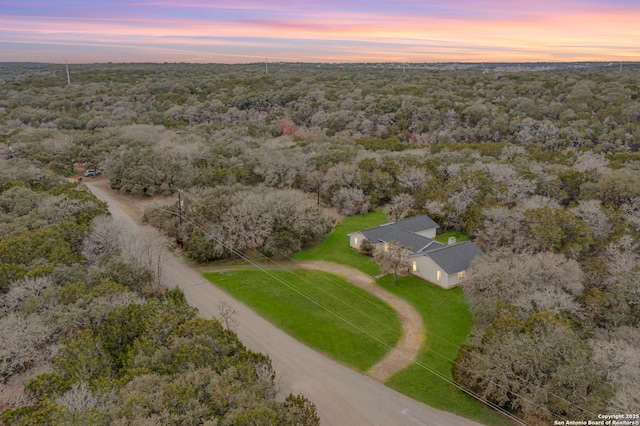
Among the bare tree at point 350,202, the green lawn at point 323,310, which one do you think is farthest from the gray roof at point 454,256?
the bare tree at point 350,202

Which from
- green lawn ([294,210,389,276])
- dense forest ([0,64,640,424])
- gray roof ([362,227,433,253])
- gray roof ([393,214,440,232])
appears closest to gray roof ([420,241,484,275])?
dense forest ([0,64,640,424])

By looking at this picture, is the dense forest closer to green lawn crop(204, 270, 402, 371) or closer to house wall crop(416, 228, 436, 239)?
house wall crop(416, 228, 436, 239)

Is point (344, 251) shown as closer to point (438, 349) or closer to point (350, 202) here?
point (350, 202)

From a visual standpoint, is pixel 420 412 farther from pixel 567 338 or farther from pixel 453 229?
pixel 453 229

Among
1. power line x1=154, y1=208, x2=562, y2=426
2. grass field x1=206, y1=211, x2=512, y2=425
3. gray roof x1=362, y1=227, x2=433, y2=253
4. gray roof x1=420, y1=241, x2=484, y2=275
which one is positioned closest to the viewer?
power line x1=154, y1=208, x2=562, y2=426

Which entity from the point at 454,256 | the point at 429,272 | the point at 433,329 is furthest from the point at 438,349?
the point at 454,256

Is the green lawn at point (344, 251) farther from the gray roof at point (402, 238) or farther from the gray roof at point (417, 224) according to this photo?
the gray roof at point (417, 224)
